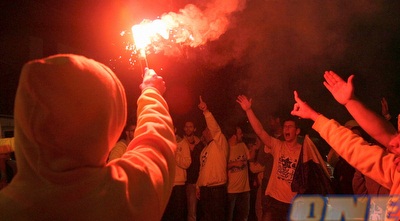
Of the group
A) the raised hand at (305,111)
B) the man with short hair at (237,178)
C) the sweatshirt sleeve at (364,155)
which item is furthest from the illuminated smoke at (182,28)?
the man with short hair at (237,178)

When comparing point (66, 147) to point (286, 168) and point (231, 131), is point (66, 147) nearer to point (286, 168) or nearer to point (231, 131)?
point (286, 168)

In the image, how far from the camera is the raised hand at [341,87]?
322 centimetres

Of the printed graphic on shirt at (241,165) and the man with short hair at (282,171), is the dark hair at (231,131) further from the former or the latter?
the man with short hair at (282,171)

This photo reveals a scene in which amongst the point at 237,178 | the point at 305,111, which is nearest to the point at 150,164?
the point at 305,111

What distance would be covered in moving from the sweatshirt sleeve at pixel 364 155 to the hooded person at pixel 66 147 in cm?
222

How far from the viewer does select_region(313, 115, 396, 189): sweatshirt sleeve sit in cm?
285

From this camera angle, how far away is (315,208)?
557 cm

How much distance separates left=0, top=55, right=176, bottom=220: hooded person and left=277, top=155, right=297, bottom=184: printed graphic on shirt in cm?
473

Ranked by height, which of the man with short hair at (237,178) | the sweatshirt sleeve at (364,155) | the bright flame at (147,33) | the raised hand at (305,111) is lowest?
the man with short hair at (237,178)

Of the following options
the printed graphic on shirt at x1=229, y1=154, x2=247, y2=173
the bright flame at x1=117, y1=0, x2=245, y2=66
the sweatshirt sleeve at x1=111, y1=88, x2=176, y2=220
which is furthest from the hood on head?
the printed graphic on shirt at x1=229, y1=154, x2=247, y2=173

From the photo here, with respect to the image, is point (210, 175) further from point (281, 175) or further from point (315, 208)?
point (315, 208)

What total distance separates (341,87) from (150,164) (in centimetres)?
242

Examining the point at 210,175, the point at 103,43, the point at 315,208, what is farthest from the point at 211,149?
the point at 103,43

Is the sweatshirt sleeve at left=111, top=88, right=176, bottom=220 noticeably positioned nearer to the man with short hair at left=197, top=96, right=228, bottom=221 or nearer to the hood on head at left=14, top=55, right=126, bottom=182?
the hood on head at left=14, top=55, right=126, bottom=182
